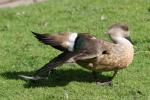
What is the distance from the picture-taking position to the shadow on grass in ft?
24.0

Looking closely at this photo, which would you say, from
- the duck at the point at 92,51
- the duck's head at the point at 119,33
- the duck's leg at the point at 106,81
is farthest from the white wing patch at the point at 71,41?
the duck's leg at the point at 106,81

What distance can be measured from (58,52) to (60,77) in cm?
118

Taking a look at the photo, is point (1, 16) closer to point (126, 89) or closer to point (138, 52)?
point (138, 52)

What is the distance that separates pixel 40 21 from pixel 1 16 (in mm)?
946

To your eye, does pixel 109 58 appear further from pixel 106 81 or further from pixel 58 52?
pixel 58 52

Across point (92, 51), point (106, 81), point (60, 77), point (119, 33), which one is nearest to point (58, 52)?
point (60, 77)

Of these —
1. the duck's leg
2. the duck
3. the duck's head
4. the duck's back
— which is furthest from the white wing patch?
the duck's leg

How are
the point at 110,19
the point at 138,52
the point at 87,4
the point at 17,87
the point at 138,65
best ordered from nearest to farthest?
the point at 17,87 → the point at 138,65 → the point at 138,52 → the point at 110,19 → the point at 87,4

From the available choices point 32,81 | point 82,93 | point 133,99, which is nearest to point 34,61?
point 32,81

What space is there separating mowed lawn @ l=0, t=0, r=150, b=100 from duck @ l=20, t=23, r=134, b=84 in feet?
0.97

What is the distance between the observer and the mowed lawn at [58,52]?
277 inches

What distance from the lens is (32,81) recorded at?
7.44 metres

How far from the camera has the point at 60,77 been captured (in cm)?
758

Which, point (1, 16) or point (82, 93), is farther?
point (1, 16)
